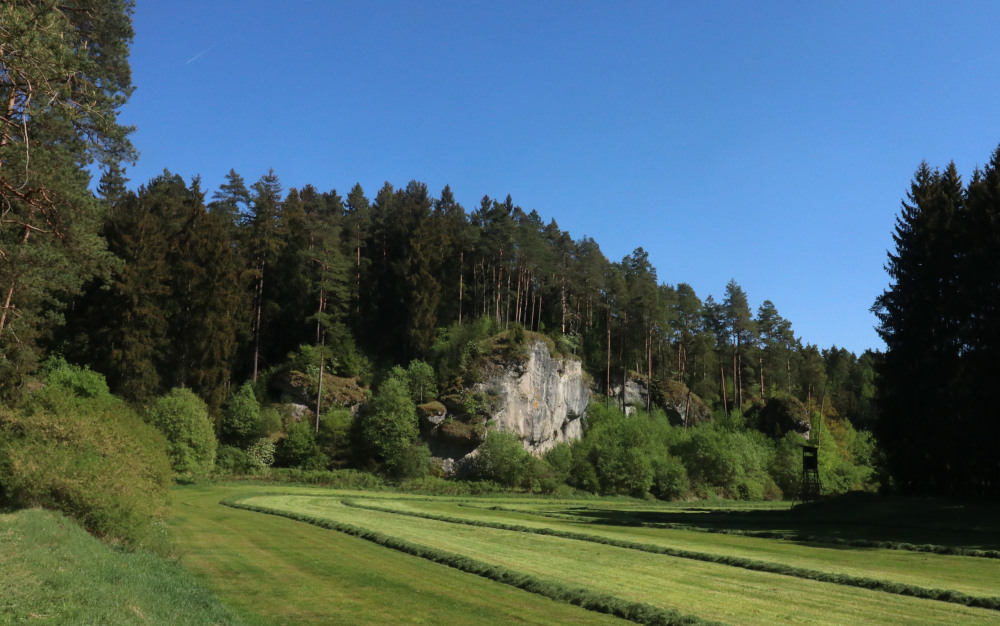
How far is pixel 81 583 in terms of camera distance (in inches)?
403

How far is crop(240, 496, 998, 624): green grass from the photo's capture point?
43.2 ft

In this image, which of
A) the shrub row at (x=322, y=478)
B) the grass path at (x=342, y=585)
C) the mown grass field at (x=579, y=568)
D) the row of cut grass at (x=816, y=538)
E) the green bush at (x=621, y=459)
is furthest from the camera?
the green bush at (x=621, y=459)

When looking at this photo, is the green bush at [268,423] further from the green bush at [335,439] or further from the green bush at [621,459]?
the green bush at [621,459]

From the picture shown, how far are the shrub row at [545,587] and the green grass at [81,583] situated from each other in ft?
22.8

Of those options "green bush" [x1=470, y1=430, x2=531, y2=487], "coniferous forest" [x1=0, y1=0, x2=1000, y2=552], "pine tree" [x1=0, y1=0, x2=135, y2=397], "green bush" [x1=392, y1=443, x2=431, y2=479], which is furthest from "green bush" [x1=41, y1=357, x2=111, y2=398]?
"green bush" [x1=470, y1=430, x2=531, y2=487]

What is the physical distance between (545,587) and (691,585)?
3831mm

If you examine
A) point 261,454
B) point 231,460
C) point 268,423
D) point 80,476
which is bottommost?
point 231,460

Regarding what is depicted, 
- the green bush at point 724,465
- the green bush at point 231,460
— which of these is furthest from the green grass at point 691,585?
the green bush at point 724,465

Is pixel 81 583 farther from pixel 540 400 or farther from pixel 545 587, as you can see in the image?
pixel 540 400

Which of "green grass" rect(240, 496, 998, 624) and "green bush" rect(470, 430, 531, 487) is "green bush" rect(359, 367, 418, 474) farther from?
"green grass" rect(240, 496, 998, 624)

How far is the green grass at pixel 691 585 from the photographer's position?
43.2 ft

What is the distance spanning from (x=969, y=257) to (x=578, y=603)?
38.5 m

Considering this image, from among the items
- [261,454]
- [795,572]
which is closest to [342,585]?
[795,572]

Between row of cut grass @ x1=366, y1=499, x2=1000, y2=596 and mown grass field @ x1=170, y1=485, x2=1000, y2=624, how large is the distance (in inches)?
2.6
